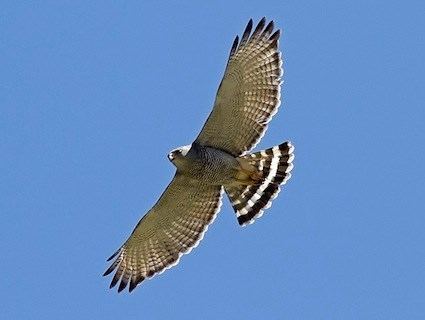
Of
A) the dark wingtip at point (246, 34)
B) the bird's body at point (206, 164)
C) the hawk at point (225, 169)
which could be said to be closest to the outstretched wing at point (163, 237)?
the hawk at point (225, 169)

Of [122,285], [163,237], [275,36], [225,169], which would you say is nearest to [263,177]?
[225,169]

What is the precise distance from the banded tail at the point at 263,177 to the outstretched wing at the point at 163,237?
0.54 m

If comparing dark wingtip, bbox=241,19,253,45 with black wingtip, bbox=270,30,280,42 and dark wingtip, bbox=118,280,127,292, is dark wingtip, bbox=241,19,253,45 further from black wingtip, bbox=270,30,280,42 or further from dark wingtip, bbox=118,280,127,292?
dark wingtip, bbox=118,280,127,292

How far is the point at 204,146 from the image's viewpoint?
1833 cm

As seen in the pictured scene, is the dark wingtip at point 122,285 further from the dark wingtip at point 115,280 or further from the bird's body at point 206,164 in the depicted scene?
the bird's body at point 206,164

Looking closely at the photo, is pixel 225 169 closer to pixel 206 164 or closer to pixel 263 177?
pixel 206 164

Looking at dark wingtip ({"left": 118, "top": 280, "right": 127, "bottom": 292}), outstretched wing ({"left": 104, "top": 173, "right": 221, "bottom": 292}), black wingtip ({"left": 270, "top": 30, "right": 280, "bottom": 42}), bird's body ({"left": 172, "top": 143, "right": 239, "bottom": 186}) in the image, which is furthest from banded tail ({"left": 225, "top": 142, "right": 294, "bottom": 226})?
dark wingtip ({"left": 118, "top": 280, "right": 127, "bottom": 292})

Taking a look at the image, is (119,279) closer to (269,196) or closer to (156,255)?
(156,255)

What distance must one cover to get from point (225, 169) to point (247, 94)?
1.14 m

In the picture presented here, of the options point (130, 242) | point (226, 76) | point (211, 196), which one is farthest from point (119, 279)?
point (226, 76)

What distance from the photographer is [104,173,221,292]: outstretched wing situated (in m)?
18.9

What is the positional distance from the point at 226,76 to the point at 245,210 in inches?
83.2

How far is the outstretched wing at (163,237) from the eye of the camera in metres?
18.9

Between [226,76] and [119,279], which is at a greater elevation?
[226,76]
